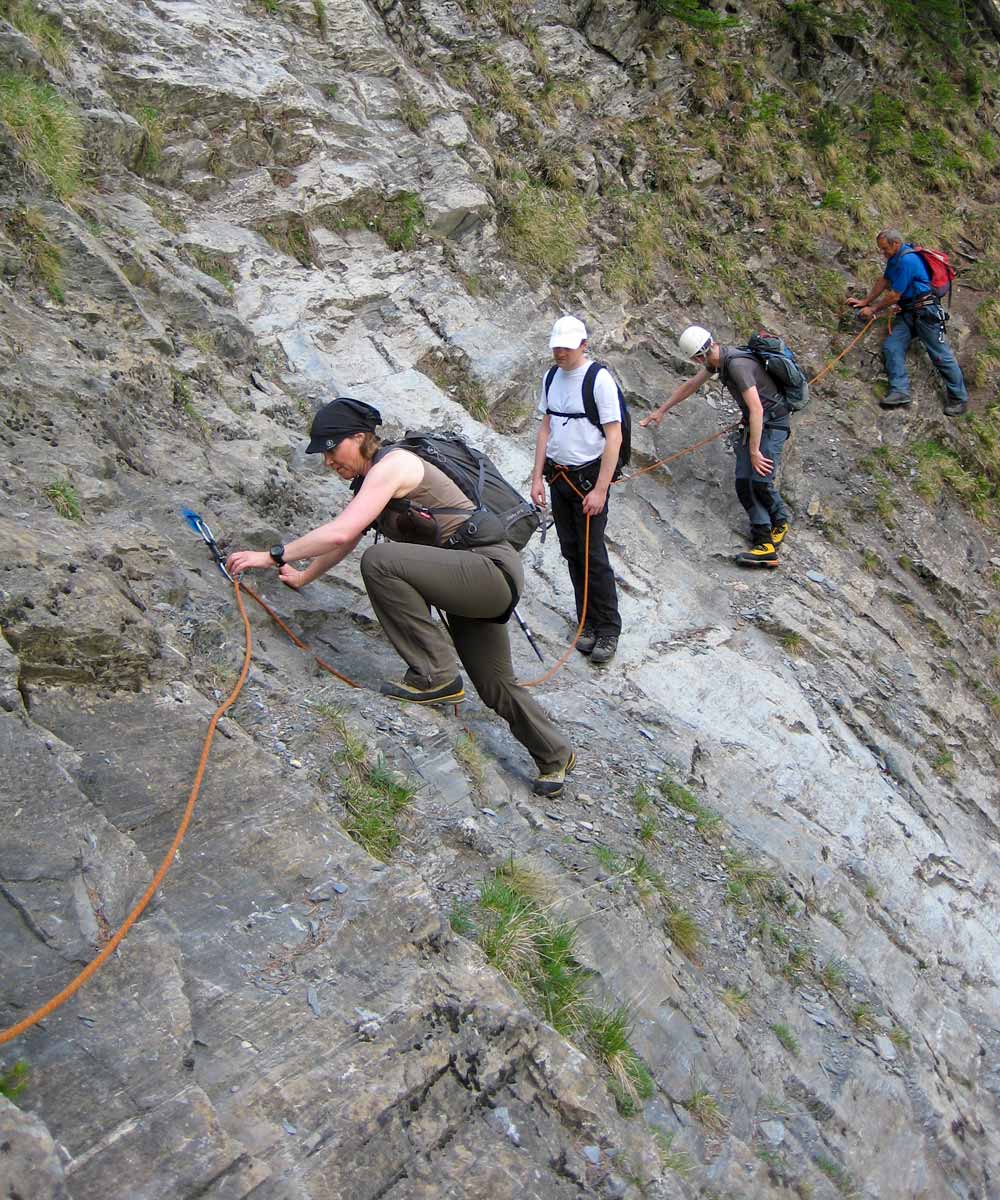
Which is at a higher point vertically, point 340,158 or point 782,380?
point 782,380

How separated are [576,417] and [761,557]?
10.6 feet

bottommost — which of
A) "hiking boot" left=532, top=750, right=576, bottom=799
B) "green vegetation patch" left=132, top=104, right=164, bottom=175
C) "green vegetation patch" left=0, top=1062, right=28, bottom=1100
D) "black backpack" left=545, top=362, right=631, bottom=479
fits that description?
"green vegetation patch" left=132, top=104, right=164, bottom=175

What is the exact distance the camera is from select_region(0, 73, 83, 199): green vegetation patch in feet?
25.1

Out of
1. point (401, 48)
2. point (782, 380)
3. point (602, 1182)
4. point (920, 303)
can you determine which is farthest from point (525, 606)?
point (401, 48)

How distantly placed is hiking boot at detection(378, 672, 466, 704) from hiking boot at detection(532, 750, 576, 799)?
0.77 metres

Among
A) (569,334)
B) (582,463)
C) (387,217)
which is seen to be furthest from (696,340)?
(387,217)

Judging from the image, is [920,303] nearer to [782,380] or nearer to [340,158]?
[782,380]

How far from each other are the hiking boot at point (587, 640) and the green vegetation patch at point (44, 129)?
5.16 m

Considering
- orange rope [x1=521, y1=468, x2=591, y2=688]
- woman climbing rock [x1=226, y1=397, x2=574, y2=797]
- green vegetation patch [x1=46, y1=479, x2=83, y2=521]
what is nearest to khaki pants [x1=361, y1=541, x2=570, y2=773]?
woman climbing rock [x1=226, y1=397, x2=574, y2=797]

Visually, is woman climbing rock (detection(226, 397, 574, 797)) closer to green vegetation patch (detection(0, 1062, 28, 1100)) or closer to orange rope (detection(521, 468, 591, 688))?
orange rope (detection(521, 468, 591, 688))

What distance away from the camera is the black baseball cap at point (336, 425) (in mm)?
5508

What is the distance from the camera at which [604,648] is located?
8.24m

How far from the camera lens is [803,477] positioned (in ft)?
37.5

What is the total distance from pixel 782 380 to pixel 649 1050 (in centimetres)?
678
